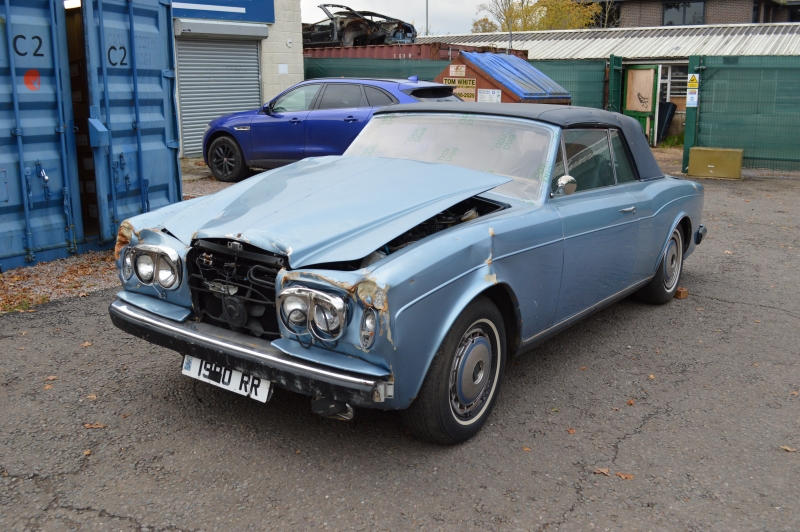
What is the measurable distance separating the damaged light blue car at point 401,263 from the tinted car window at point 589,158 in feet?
0.06

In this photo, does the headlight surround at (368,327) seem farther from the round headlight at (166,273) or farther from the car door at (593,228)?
the car door at (593,228)

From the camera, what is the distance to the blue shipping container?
6570 mm

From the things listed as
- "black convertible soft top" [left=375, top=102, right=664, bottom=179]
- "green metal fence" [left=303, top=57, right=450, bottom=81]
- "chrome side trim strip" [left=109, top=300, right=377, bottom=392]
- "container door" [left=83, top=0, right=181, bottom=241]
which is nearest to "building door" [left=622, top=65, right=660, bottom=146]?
"green metal fence" [left=303, top=57, right=450, bottom=81]

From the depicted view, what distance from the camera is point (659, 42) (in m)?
27.6

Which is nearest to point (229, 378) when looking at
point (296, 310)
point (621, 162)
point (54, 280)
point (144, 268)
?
point (296, 310)

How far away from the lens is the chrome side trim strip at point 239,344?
3.17 metres

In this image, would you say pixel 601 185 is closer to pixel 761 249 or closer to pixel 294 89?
pixel 761 249

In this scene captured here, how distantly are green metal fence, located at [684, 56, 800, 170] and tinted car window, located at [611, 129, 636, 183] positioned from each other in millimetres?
10216

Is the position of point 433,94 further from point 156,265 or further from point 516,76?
point 156,265

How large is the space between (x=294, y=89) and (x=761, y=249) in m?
7.29

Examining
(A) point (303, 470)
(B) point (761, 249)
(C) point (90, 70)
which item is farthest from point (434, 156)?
(B) point (761, 249)

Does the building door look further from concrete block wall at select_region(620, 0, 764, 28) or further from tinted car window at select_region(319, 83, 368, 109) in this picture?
concrete block wall at select_region(620, 0, 764, 28)

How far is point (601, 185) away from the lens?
5.10 metres

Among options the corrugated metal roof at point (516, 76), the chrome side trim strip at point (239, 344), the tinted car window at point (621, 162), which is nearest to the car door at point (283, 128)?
the corrugated metal roof at point (516, 76)
